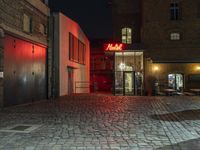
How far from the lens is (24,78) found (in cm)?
1883

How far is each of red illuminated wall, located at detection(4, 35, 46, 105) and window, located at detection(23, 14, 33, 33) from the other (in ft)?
2.69

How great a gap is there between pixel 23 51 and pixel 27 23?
6.94 feet

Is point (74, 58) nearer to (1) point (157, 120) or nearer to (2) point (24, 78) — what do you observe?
(2) point (24, 78)

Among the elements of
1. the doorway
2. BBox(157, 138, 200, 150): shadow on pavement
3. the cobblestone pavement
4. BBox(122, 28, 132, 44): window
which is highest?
BBox(122, 28, 132, 44): window

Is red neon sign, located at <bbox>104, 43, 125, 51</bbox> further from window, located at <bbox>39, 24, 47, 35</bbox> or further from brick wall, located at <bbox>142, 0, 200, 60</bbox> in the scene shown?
window, located at <bbox>39, 24, 47, 35</bbox>

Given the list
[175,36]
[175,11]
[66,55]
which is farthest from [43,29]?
[175,11]

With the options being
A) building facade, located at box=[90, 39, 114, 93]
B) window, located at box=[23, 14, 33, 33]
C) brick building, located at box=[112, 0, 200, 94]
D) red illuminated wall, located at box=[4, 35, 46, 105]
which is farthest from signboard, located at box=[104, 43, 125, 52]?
building facade, located at box=[90, 39, 114, 93]

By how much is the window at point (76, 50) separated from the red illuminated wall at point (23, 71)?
6290 mm

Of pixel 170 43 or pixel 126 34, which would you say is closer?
pixel 170 43

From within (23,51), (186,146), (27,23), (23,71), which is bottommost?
(186,146)

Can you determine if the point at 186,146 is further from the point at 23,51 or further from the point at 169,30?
the point at 169,30

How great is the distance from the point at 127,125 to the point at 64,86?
52.8 feet

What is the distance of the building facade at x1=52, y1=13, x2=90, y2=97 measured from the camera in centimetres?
2427

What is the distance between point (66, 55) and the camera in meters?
26.7
